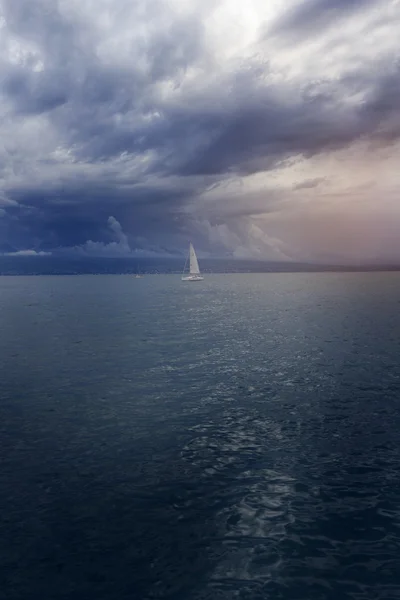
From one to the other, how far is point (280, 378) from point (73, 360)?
2946cm

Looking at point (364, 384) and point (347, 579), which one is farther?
point (364, 384)

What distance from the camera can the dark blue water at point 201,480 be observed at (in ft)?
60.2

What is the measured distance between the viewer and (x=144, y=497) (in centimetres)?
2475

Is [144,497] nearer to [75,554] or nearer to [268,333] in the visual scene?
[75,554]

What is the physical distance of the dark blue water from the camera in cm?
1836

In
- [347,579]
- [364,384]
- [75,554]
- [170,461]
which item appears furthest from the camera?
[364,384]

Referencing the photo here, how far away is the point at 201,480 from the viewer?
88.0ft

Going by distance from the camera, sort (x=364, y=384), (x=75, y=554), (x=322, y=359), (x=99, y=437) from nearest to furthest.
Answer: (x=75, y=554) < (x=99, y=437) < (x=364, y=384) < (x=322, y=359)

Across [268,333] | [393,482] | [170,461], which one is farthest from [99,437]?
[268,333]

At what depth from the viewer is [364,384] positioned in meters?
48.0

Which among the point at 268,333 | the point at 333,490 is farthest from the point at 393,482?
the point at 268,333

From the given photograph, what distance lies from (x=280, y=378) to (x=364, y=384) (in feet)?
30.0

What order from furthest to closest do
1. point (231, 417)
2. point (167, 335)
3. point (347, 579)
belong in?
point (167, 335), point (231, 417), point (347, 579)

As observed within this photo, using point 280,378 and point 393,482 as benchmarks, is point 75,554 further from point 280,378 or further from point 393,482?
point 280,378
